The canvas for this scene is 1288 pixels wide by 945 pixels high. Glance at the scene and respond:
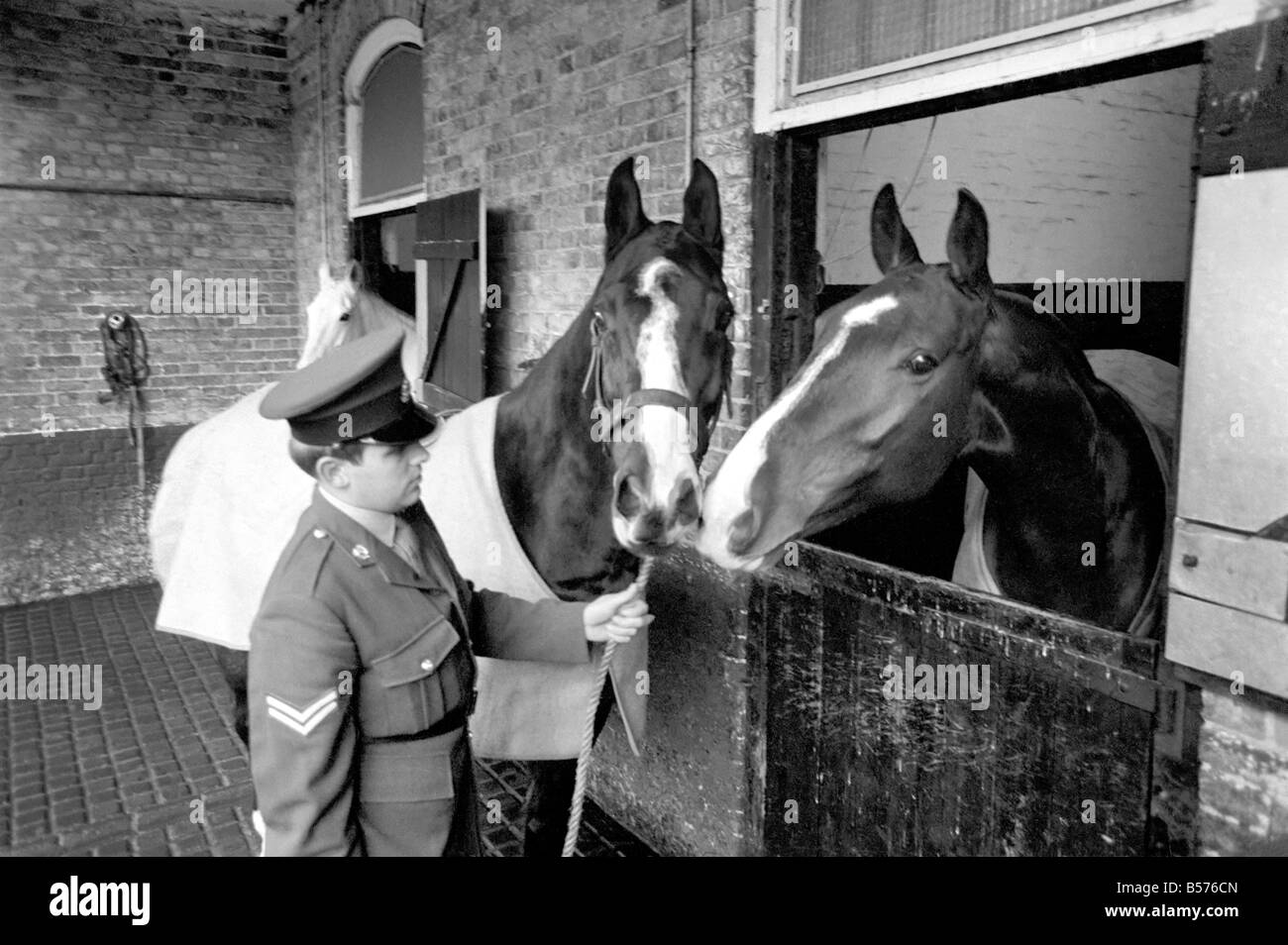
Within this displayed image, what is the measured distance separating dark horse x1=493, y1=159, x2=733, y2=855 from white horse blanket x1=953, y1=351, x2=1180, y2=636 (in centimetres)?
90

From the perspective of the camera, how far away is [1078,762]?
2.23 metres

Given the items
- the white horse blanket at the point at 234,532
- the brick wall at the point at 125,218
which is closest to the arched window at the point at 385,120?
the brick wall at the point at 125,218

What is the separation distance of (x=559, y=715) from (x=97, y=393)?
20.8 feet

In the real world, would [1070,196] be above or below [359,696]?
above

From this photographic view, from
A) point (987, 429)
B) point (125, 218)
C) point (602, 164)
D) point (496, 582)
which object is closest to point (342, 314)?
point (602, 164)

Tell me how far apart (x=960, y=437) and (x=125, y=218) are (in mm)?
7470

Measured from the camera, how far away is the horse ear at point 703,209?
2.71m

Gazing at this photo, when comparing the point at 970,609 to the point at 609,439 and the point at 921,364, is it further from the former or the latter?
the point at 609,439

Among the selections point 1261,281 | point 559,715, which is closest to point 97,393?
point 559,715

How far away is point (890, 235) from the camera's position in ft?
7.98
